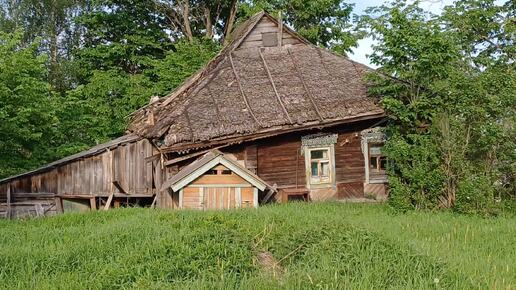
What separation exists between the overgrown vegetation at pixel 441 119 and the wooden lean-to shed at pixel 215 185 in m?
3.77

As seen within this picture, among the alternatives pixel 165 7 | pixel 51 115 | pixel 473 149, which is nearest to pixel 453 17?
pixel 473 149

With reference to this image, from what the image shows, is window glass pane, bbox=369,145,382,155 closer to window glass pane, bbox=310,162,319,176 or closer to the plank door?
window glass pane, bbox=310,162,319,176

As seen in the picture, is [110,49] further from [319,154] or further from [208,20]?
[319,154]

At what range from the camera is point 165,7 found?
27797mm

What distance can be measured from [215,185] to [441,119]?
6.03 m

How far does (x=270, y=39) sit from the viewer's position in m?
18.9

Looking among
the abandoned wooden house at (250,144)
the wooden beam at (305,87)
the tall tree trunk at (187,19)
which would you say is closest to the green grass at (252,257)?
the abandoned wooden house at (250,144)

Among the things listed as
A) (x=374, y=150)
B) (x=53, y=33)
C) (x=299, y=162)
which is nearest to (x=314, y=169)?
(x=299, y=162)

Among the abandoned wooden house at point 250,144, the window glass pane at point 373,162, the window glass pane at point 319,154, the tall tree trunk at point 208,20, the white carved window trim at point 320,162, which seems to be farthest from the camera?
the tall tree trunk at point 208,20

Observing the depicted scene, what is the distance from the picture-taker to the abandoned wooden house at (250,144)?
15008 mm

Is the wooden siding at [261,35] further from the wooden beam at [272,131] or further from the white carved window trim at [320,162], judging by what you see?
the white carved window trim at [320,162]

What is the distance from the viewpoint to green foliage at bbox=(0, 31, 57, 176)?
15.7 metres

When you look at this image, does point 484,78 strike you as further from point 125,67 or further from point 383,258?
point 125,67

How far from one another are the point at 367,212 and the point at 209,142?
4.97m
